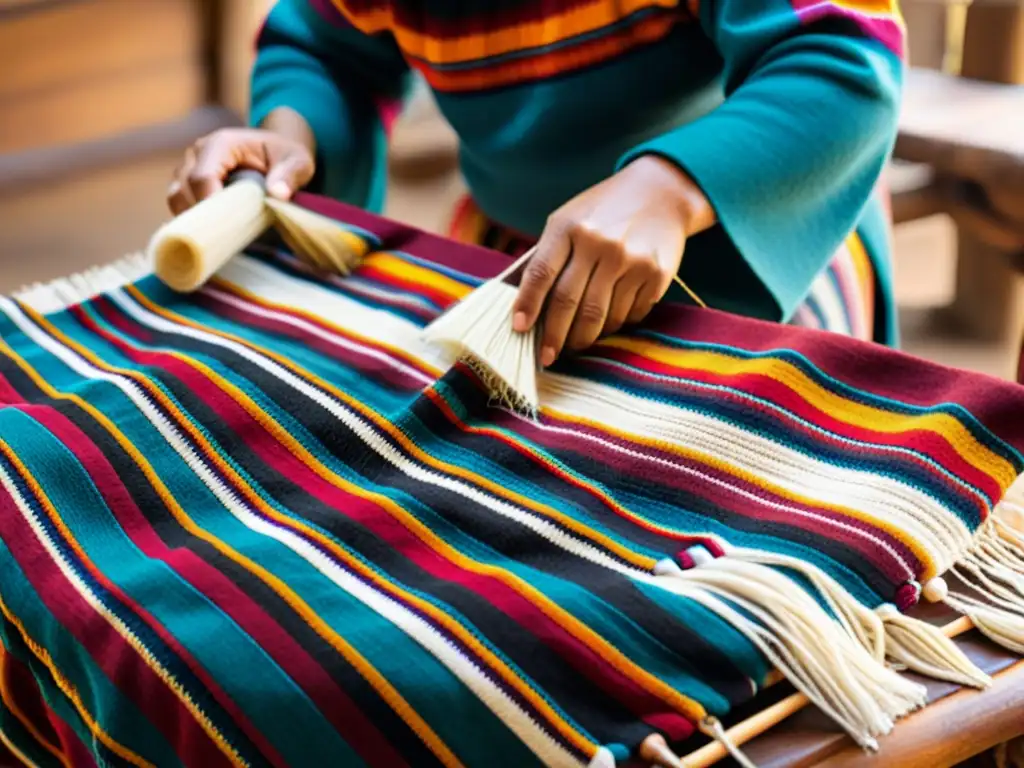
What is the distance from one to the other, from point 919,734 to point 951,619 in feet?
0.25

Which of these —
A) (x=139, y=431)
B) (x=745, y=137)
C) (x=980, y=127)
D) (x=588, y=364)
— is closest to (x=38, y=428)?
(x=139, y=431)

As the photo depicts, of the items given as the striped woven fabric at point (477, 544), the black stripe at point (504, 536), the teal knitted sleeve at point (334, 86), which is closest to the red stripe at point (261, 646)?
the striped woven fabric at point (477, 544)

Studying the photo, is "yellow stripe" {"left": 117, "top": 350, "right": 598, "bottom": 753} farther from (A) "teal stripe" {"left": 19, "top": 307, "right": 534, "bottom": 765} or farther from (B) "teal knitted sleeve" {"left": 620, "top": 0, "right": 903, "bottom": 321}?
(B) "teal knitted sleeve" {"left": 620, "top": 0, "right": 903, "bottom": 321}

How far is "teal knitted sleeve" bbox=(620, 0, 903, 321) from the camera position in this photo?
2.46 feet

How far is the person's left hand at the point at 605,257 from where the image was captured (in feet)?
2.31

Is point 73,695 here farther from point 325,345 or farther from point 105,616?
point 325,345

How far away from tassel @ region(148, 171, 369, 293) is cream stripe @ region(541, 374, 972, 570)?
0.27 meters

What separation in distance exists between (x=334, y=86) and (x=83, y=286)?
1.04 ft

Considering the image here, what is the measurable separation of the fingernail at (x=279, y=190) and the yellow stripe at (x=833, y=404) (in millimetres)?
365

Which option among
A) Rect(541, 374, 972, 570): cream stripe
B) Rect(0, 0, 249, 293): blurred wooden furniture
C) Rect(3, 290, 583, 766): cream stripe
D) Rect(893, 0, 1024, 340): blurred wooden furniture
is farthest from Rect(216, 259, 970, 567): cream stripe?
Rect(0, 0, 249, 293): blurred wooden furniture

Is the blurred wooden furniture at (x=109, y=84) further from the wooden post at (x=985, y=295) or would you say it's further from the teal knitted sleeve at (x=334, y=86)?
the wooden post at (x=985, y=295)

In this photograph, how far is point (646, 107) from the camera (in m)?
0.88

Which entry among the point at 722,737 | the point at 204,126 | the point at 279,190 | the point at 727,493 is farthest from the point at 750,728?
the point at 204,126

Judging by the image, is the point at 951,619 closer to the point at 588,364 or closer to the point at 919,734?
the point at 919,734
